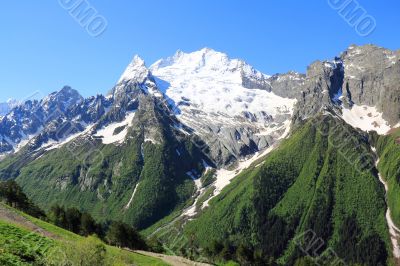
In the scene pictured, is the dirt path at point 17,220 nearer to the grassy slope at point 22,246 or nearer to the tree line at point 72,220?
the grassy slope at point 22,246

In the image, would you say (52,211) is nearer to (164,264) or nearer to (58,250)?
(164,264)

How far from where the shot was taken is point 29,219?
94812 mm

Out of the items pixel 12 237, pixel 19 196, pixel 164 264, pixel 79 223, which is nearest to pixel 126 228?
pixel 79 223

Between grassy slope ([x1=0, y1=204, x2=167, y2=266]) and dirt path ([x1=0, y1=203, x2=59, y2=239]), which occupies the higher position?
dirt path ([x1=0, y1=203, x2=59, y2=239])

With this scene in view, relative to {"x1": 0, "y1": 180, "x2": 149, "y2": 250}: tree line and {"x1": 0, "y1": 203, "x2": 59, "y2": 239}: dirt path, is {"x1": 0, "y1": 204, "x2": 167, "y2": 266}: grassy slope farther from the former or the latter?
{"x1": 0, "y1": 180, "x2": 149, "y2": 250}: tree line

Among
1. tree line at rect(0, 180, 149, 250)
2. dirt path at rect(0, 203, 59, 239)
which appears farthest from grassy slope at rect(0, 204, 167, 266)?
tree line at rect(0, 180, 149, 250)

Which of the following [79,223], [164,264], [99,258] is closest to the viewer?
[99,258]

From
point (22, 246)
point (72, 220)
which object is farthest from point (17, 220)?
point (72, 220)

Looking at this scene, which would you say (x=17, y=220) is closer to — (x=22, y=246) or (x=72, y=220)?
(x=22, y=246)

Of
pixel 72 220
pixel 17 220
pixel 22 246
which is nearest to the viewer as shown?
pixel 22 246

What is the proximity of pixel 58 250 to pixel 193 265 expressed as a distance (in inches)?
2324

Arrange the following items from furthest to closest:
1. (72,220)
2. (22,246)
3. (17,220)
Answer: (72,220) < (17,220) < (22,246)

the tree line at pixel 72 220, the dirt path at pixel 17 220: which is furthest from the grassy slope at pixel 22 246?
the tree line at pixel 72 220

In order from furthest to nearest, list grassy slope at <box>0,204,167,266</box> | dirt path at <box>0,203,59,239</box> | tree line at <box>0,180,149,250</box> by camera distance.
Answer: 1. tree line at <box>0,180,149,250</box>
2. dirt path at <box>0,203,59,239</box>
3. grassy slope at <box>0,204,167,266</box>
